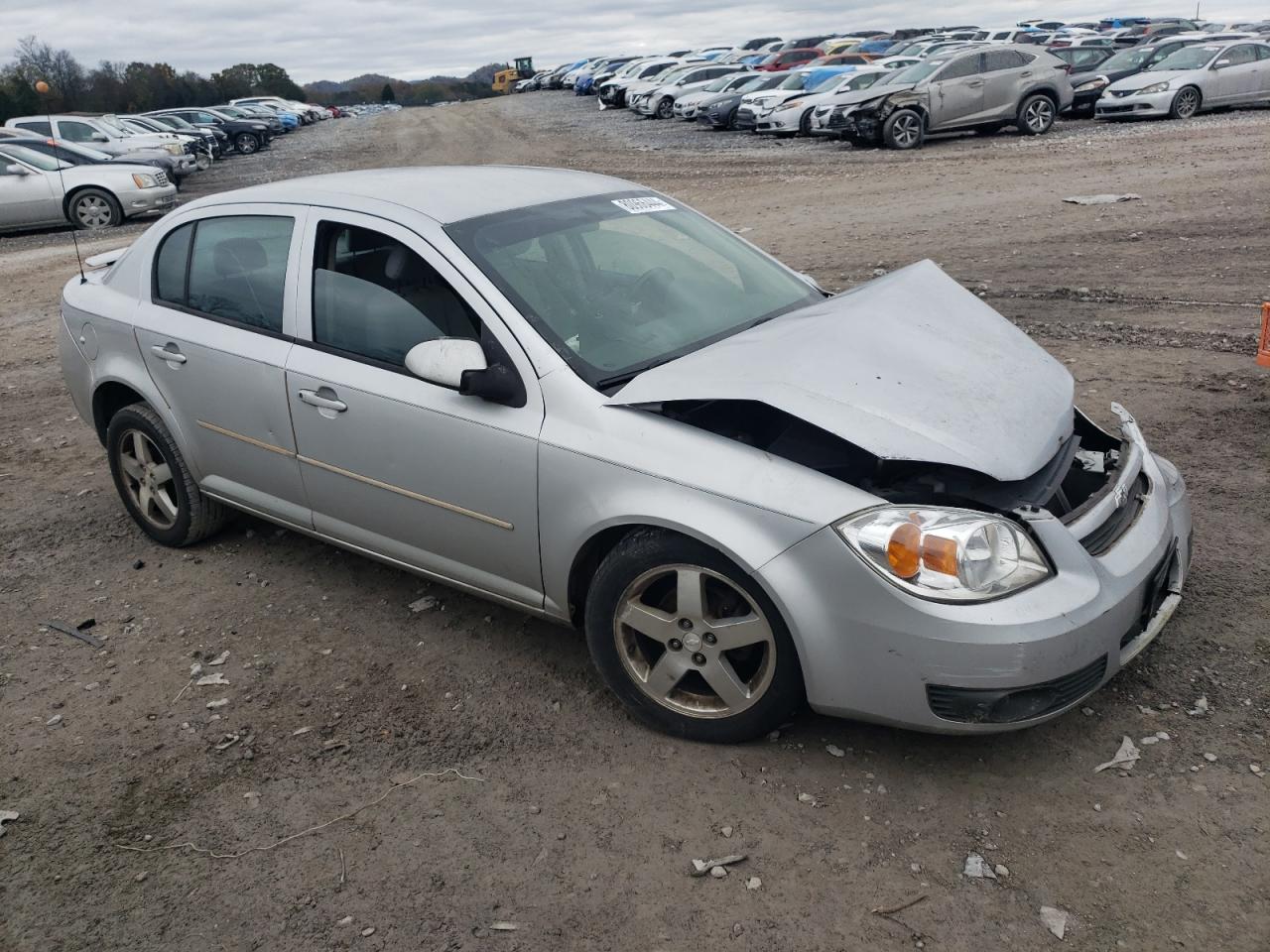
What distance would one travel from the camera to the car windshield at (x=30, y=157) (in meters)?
17.1

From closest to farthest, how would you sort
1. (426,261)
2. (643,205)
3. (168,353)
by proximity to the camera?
(426,261) → (643,205) → (168,353)

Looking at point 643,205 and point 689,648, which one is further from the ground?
point 643,205

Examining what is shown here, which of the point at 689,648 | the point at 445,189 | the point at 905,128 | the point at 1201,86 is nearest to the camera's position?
the point at 689,648

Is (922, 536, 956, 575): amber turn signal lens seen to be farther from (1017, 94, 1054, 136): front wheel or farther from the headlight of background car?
(1017, 94, 1054, 136): front wheel

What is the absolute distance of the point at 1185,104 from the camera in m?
20.1

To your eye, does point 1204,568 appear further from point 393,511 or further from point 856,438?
point 393,511

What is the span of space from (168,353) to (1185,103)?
20.8 m

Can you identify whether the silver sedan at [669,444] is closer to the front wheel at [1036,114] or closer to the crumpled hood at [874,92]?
the crumpled hood at [874,92]

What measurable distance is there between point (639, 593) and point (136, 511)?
9.99 feet

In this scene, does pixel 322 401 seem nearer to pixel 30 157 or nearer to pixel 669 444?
pixel 669 444

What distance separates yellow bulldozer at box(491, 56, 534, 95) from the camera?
8125 cm

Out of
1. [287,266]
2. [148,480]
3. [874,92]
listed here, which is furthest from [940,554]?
[874,92]

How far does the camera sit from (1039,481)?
3213 millimetres

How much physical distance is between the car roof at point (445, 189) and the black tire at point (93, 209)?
47.8ft
